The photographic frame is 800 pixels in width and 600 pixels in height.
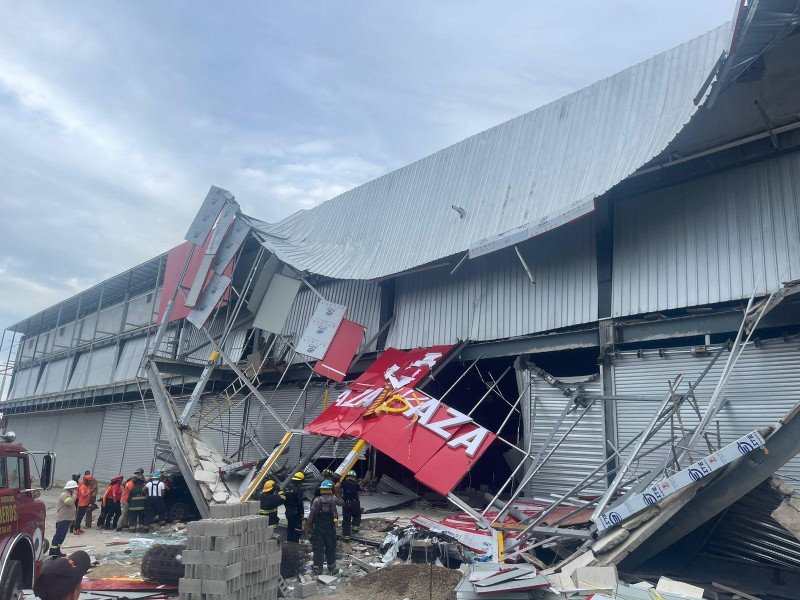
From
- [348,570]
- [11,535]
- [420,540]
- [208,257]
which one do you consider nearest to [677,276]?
[420,540]

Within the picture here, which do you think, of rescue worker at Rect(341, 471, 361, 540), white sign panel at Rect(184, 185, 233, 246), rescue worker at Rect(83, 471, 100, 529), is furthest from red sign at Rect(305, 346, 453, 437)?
white sign panel at Rect(184, 185, 233, 246)

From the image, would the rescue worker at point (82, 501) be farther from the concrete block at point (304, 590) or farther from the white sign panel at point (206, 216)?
the concrete block at point (304, 590)

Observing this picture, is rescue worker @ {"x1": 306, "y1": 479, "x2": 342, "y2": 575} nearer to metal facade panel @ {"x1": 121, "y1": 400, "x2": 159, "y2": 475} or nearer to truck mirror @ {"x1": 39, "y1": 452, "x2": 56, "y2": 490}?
truck mirror @ {"x1": 39, "y1": 452, "x2": 56, "y2": 490}

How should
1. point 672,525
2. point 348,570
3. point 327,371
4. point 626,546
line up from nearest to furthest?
point 626,546 < point 672,525 < point 348,570 < point 327,371

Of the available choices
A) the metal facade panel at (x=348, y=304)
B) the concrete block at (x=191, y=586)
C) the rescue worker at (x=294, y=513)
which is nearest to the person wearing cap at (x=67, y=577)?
the concrete block at (x=191, y=586)

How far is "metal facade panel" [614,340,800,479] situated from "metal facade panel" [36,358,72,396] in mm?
36654

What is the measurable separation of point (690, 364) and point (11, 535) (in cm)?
1227

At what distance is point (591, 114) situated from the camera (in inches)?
577

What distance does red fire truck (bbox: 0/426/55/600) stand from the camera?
738 cm

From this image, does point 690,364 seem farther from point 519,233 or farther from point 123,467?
point 123,467

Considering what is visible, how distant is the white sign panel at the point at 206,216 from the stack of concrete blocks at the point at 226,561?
12837mm

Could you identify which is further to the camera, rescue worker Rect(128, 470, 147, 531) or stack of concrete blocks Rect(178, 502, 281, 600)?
rescue worker Rect(128, 470, 147, 531)

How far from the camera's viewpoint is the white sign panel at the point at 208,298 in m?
19.4

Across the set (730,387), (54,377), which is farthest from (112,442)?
(730,387)
